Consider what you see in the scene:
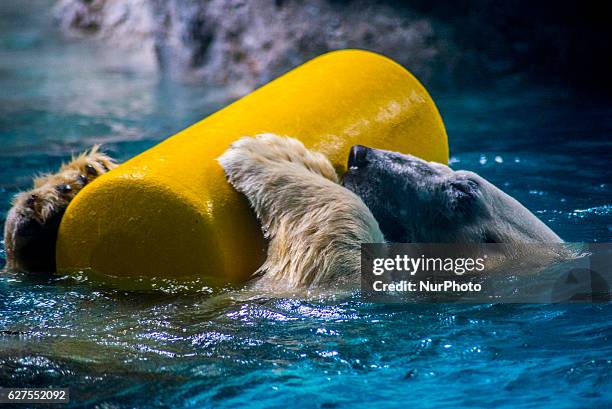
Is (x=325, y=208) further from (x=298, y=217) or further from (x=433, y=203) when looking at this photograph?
(x=433, y=203)

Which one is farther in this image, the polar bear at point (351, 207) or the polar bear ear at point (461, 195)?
the polar bear ear at point (461, 195)

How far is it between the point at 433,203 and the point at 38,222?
5.42 feet

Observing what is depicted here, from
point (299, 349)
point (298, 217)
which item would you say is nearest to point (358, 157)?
point (298, 217)

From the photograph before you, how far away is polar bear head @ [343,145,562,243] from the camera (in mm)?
3787

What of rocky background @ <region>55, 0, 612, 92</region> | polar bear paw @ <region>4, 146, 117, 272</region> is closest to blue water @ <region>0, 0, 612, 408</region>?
polar bear paw @ <region>4, 146, 117, 272</region>

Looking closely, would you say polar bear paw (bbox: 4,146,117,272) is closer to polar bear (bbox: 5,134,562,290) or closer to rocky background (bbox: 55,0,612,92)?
polar bear (bbox: 5,134,562,290)

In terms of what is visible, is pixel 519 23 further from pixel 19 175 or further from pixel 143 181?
pixel 143 181

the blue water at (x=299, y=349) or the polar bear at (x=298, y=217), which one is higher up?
the polar bear at (x=298, y=217)

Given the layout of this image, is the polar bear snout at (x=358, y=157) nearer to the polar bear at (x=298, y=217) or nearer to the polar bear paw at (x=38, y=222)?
the polar bear at (x=298, y=217)

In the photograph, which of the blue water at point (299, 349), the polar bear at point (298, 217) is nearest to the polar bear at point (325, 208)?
the polar bear at point (298, 217)

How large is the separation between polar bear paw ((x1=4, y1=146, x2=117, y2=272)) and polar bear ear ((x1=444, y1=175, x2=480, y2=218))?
5.12ft

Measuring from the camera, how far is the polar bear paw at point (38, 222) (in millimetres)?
3641

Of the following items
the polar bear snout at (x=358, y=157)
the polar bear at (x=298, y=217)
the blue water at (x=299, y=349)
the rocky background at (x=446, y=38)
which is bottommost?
the blue water at (x=299, y=349)

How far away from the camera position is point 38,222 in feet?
11.9
